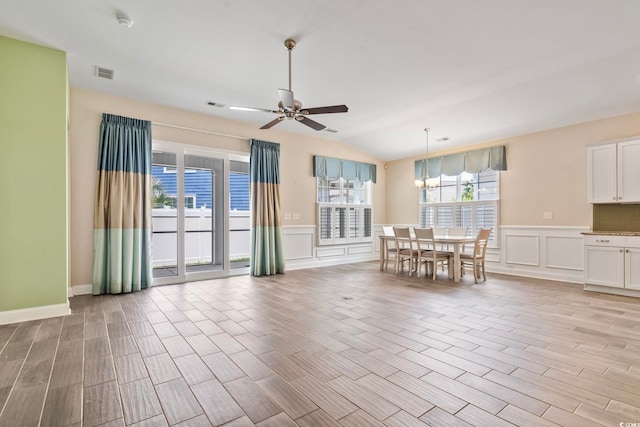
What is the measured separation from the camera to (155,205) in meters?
5.50

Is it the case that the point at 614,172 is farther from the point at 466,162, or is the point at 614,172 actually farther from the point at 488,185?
the point at 466,162

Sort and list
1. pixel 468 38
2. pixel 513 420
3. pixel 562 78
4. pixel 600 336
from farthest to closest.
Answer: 1. pixel 562 78
2. pixel 468 38
3. pixel 600 336
4. pixel 513 420

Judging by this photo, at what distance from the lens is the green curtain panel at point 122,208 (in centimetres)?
452

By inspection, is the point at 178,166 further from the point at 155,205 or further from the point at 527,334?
the point at 527,334

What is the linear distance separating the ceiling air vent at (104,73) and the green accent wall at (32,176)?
1.30 ft

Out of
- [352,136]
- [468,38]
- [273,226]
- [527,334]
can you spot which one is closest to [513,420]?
[527,334]

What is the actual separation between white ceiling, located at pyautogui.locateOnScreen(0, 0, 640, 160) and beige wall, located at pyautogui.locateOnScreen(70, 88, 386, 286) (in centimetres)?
22

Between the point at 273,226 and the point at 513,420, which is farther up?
the point at 273,226

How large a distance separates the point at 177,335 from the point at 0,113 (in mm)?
3048

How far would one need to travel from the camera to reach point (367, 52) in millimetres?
3631

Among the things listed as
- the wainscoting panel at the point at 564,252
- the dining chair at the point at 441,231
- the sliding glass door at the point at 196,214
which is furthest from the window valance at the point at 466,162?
the sliding glass door at the point at 196,214

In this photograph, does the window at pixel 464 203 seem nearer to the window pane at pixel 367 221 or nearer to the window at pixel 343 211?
the window pane at pixel 367 221

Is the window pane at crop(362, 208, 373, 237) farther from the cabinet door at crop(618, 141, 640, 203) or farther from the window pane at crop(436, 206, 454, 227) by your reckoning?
the cabinet door at crop(618, 141, 640, 203)

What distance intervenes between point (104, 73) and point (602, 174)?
7.37m
